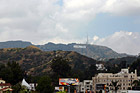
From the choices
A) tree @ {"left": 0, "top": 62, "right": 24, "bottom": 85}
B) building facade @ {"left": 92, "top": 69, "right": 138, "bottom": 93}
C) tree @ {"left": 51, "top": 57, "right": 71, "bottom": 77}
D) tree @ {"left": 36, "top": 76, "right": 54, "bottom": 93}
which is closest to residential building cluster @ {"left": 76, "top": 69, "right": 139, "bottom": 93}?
building facade @ {"left": 92, "top": 69, "right": 138, "bottom": 93}

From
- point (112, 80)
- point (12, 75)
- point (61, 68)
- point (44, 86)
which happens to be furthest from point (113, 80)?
point (12, 75)

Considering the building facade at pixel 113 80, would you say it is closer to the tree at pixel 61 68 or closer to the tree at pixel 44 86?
the tree at pixel 61 68

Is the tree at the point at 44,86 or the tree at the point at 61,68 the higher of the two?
the tree at the point at 61,68

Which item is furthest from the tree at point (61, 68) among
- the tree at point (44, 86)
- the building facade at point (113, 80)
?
the tree at point (44, 86)

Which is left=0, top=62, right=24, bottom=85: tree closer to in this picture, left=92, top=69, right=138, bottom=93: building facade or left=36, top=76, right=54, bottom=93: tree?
left=36, top=76, right=54, bottom=93: tree

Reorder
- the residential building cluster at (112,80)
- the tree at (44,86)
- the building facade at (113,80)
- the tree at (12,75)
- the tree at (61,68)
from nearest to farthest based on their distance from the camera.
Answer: the tree at (44,86)
the tree at (12,75)
the residential building cluster at (112,80)
the building facade at (113,80)
the tree at (61,68)

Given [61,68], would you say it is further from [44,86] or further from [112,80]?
Result: [44,86]

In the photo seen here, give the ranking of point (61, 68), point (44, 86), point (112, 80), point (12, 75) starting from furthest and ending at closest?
point (61, 68) < point (112, 80) < point (12, 75) < point (44, 86)

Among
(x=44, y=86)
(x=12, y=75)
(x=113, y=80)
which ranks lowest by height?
(x=113, y=80)

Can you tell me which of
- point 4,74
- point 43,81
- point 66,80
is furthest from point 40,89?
Result: point 4,74

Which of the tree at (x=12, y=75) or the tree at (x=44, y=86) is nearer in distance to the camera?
the tree at (x=44, y=86)

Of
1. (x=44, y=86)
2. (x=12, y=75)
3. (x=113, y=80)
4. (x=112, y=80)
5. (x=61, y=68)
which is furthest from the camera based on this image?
(x=61, y=68)

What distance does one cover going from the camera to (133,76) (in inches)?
6713

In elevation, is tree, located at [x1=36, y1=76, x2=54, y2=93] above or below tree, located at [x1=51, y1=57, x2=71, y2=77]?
below
